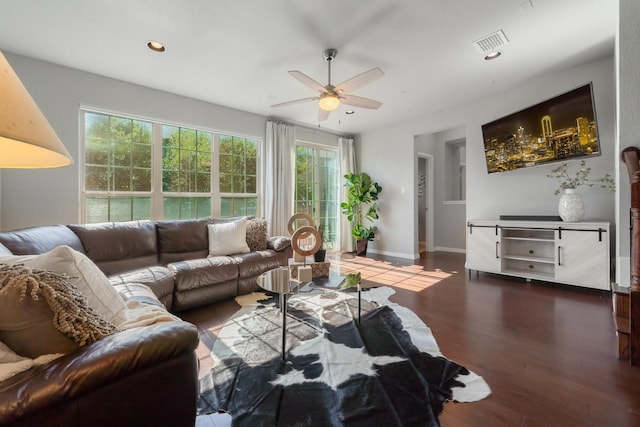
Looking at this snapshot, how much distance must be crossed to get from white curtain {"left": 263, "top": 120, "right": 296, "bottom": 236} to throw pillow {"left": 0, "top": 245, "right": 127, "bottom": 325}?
11.1 ft

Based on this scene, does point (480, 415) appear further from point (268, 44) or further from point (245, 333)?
point (268, 44)

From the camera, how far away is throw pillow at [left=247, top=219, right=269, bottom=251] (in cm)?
371

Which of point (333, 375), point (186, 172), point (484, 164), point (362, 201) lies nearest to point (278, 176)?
point (186, 172)

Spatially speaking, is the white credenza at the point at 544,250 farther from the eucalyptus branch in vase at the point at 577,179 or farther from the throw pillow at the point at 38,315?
the throw pillow at the point at 38,315

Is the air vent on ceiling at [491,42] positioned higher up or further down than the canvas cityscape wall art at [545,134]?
higher up

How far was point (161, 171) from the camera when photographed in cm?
383

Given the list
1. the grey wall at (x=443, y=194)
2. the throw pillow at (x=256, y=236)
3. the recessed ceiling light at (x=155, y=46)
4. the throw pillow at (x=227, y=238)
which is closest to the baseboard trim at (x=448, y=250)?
the grey wall at (x=443, y=194)

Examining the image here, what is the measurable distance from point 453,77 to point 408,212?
8.35 feet

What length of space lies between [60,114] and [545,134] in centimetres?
578

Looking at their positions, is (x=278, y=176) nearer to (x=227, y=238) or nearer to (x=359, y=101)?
(x=227, y=238)

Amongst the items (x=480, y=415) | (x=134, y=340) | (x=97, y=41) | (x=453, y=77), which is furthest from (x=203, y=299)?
(x=453, y=77)

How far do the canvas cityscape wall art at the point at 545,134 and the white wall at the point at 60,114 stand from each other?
4714 millimetres

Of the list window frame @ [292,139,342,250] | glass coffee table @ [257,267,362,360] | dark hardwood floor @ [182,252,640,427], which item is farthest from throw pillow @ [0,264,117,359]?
window frame @ [292,139,342,250]

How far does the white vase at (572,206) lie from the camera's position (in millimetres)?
3291
